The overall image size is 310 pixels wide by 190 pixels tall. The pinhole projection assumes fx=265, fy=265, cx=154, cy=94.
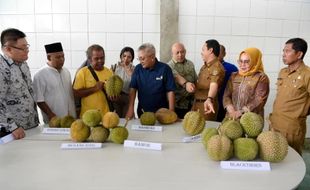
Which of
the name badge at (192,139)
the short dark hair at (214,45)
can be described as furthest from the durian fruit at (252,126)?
the short dark hair at (214,45)

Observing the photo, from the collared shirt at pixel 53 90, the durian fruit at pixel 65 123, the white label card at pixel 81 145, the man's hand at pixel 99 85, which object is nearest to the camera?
the white label card at pixel 81 145

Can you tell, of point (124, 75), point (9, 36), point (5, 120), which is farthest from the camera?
point (124, 75)

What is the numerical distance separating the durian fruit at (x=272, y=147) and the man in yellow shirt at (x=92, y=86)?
1517 mm

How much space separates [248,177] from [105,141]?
818mm

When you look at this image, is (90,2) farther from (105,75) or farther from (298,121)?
(298,121)

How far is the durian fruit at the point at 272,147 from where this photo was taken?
1244 mm

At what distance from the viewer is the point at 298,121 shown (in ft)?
7.41

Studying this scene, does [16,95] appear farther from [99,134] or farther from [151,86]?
[151,86]

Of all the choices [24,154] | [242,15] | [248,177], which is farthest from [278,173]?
[242,15]

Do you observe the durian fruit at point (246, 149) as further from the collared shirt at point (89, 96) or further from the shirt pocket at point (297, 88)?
the collared shirt at point (89, 96)

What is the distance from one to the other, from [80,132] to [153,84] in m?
1.07

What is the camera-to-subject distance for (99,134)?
1.50 metres

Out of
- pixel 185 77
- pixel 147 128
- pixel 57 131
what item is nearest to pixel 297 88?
pixel 185 77

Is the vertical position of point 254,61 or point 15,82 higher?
point 254,61
